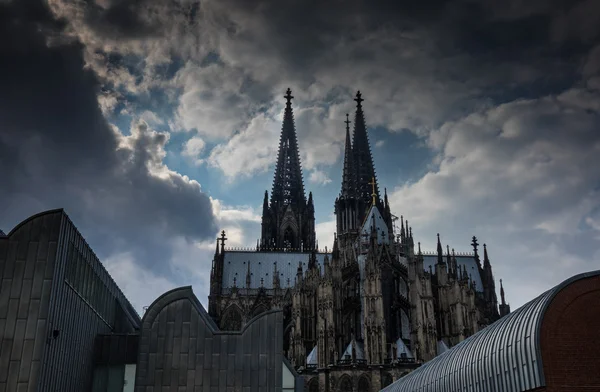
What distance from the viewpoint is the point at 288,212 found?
10650cm

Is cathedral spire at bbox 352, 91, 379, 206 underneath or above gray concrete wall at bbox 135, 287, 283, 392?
above

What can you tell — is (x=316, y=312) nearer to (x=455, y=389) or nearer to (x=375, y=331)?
(x=375, y=331)

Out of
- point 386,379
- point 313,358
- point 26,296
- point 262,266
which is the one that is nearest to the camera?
point 26,296

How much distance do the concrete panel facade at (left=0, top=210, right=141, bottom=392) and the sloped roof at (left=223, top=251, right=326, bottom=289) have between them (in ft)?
197

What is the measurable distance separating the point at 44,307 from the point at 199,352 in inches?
345

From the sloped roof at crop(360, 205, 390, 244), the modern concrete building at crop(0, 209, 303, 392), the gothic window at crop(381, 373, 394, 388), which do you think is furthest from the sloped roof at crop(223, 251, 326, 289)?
the modern concrete building at crop(0, 209, 303, 392)

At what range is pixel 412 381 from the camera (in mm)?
40688

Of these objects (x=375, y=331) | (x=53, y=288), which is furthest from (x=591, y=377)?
(x=375, y=331)

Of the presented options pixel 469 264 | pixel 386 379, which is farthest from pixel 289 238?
pixel 386 379

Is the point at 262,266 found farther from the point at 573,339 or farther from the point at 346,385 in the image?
the point at 573,339

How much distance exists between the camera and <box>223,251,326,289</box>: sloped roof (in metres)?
94.3

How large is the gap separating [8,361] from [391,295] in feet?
153

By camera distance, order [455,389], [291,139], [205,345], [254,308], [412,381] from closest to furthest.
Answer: [455,389]
[205,345]
[412,381]
[254,308]
[291,139]

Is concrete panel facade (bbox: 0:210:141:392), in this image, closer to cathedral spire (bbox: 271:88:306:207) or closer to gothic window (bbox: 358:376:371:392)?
gothic window (bbox: 358:376:371:392)
